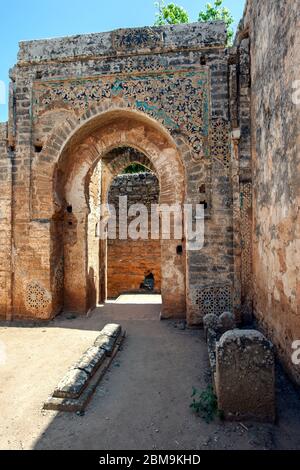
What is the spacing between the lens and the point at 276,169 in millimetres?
4223

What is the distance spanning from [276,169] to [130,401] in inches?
129

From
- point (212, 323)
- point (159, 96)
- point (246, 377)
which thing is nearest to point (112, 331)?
point (212, 323)

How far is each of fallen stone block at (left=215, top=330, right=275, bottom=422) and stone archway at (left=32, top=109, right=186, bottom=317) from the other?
331 cm

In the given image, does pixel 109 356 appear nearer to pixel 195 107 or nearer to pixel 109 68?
pixel 195 107

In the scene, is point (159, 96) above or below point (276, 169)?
above

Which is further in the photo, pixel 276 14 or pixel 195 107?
pixel 195 107

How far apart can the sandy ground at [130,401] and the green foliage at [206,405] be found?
7 centimetres

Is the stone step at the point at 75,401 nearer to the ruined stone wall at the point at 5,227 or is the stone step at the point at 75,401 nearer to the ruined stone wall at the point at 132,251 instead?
the ruined stone wall at the point at 5,227

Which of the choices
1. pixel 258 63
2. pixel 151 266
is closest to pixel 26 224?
pixel 258 63

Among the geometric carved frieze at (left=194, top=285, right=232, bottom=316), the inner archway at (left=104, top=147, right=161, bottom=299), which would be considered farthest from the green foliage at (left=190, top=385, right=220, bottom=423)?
the inner archway at (left=104, top=147, right=161, bottom=299)

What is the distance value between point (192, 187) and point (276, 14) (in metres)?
2.78

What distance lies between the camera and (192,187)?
5.96 m

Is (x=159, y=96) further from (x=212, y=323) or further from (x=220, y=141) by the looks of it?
(x=212, y=323)

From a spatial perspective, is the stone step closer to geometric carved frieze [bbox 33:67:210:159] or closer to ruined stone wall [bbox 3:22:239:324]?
ruined stone wall [bbox 3:22:239:324]
